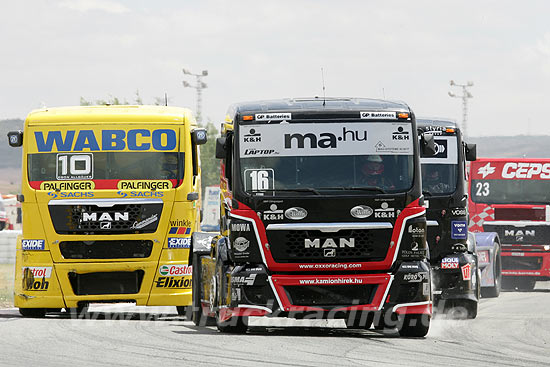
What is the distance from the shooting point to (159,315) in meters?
18.6

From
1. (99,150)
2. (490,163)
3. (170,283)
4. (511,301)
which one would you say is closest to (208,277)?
(170,283)

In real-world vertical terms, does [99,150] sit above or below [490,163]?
above

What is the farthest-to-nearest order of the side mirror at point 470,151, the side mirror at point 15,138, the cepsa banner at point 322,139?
the side mirror at point 470,151 < the side mirror at point 15,138 < the cepsa banner at point 322,139

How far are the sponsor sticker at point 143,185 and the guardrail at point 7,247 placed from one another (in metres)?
22.9

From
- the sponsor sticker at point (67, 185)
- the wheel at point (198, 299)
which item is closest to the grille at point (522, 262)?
the wheel at point (198, 299)

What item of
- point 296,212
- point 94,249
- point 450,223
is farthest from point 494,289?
point 296,212

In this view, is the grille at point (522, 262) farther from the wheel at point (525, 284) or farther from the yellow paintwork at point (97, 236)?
the yellow paintwork at point (97, 236)

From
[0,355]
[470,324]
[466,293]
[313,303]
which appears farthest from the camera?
[466,293]

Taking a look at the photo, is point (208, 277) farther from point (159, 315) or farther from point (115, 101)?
point (115, 101)

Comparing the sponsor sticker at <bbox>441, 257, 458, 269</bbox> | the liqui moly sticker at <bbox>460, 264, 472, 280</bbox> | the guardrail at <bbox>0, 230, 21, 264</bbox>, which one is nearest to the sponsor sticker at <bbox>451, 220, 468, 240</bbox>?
the sponsor sticker at <bbox>441, 257, 458, 269</bbox>

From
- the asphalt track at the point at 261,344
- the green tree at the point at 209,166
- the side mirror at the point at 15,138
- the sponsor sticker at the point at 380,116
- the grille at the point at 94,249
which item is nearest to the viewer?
the asphalt track at the point at 261,344

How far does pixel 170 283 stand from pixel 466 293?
4.33 metres

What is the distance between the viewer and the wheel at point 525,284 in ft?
97.5

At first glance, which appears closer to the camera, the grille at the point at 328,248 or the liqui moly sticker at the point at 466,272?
the grille at the point at 328,248
